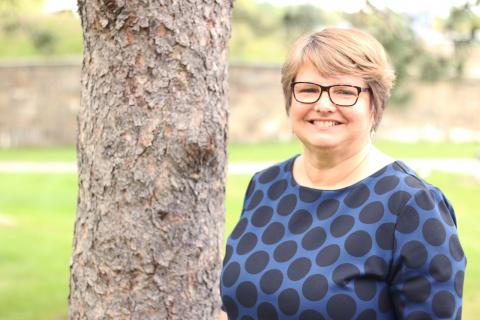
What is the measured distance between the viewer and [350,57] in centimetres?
192

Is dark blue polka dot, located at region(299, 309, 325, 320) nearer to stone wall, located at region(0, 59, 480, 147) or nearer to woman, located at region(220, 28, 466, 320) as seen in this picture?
woman, located at region(220, 28, 466, 320)

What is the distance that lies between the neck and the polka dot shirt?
33 millimetres

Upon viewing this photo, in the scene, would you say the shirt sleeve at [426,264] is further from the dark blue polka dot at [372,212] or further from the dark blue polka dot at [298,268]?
the dark blue polka dot at [298,268]

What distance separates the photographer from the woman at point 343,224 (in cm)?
176

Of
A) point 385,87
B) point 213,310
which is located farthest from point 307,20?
point 385,87

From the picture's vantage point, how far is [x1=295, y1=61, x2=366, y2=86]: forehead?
193 cm

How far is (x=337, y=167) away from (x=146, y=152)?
73 cm

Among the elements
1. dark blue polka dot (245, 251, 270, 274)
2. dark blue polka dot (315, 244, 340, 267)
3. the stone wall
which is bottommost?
the stone wall

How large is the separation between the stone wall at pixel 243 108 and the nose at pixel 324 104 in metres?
17.2

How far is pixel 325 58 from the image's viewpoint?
6.37 ft

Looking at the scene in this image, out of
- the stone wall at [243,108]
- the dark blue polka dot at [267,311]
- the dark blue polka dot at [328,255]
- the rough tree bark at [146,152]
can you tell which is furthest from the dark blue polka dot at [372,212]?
the stone wall at [243,108]

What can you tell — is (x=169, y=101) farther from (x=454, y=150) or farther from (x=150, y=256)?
(x=454, y=150)

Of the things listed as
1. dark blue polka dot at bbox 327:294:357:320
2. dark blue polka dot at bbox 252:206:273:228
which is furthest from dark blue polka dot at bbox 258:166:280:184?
dark blue polka dot at bbox 327:294:357:320

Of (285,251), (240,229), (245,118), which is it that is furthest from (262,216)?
(245,118)
